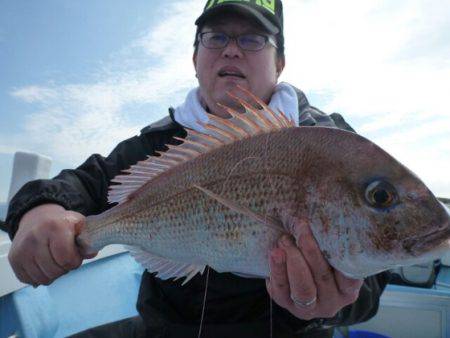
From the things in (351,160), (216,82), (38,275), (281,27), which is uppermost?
(281,27)

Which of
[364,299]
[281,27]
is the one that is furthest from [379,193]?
[281,27]

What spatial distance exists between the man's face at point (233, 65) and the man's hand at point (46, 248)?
1389mm

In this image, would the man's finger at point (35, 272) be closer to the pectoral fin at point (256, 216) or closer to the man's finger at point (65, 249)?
the man's finger at point (65, 249)

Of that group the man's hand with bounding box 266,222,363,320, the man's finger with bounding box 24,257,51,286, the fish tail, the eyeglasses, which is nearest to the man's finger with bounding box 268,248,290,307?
the man's hand with bounding box 266,222,363,320

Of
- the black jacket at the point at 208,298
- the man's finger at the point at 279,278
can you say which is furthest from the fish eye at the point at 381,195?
the black jacket at the point at 208,298

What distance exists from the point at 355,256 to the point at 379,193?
0.23 meters

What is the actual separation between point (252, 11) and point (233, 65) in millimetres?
393

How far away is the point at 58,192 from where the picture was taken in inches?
80.4

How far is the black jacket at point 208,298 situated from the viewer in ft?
6.55

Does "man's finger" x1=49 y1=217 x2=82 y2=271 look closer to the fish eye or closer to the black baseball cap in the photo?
the fish eye

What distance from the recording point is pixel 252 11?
2506 millimetres

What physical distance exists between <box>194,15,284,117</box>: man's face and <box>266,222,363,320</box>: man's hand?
1.50 metres

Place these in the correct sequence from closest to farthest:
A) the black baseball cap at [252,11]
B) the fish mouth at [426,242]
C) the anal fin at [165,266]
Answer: the fish mouth at [426,242], the anal fin at [165,266], the black baseball cap at [252,11]

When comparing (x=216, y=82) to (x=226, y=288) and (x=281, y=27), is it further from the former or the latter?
(x=226, y=288)
